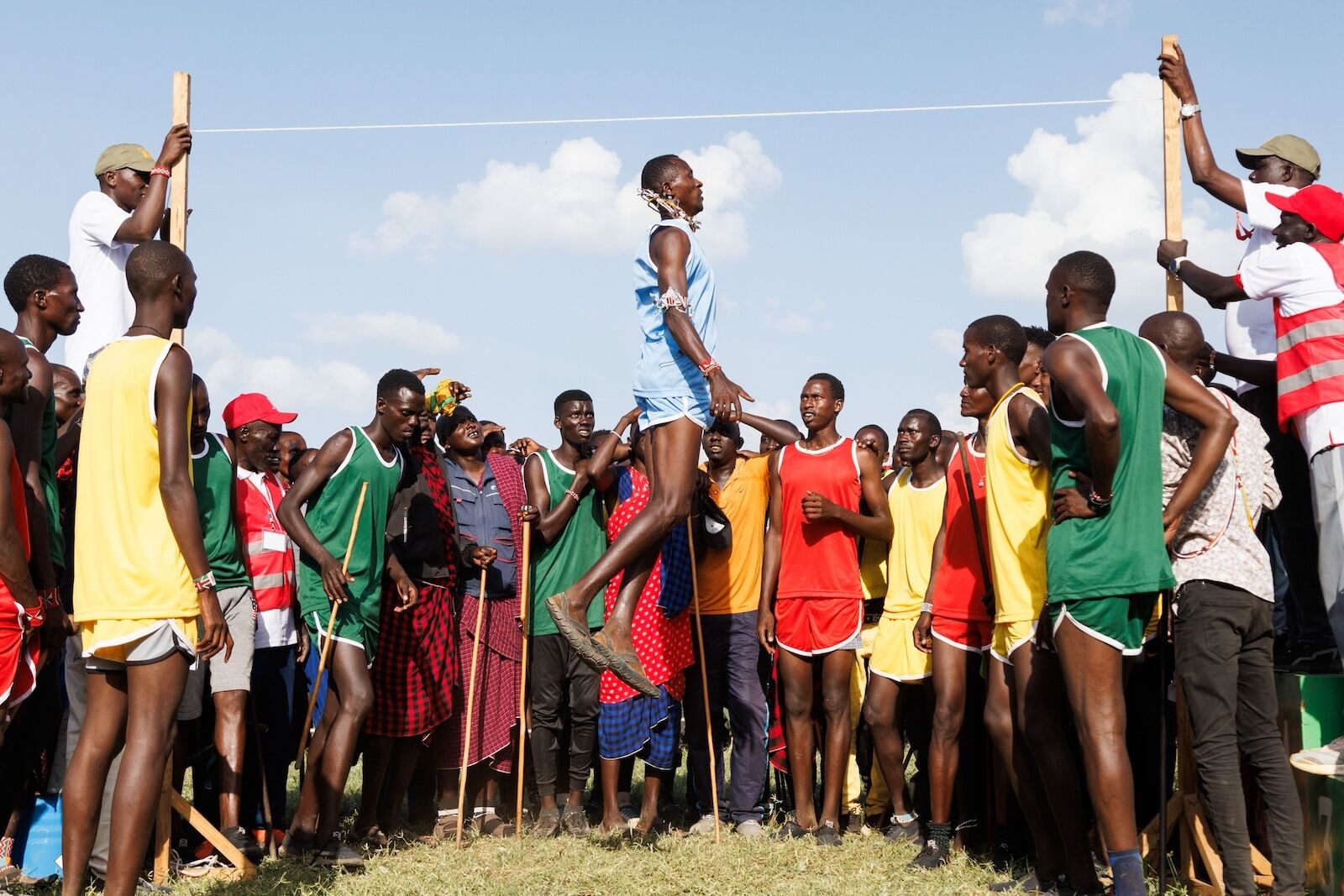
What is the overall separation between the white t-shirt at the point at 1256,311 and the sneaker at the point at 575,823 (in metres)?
4.69

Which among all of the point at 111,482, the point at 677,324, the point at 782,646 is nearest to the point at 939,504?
the point at 782,646

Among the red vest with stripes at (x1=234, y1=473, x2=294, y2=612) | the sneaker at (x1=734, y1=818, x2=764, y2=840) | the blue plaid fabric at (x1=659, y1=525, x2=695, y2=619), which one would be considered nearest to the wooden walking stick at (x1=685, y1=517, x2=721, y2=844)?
the blue plaid fabric at (x1=659, y1=525, x2=695, y2=619)

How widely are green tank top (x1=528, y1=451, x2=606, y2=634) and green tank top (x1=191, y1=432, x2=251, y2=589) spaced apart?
2.05m

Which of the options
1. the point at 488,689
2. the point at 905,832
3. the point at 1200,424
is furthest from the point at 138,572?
the point at 905,832

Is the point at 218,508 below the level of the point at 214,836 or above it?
above

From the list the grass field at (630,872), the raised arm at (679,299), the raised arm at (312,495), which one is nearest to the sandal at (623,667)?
the grass field at (630,872)

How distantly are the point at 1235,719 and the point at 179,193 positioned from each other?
19.8ft

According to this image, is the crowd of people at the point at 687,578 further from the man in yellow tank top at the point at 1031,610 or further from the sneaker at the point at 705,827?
the sneaker at the point at 705,827

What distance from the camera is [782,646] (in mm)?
8211

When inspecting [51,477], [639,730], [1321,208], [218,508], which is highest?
[1321,208]

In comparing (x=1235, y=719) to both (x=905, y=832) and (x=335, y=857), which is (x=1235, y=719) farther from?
(x=335, y=857)

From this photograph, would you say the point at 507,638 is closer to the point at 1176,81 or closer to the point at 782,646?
the point at 782,646

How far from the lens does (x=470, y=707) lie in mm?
7992

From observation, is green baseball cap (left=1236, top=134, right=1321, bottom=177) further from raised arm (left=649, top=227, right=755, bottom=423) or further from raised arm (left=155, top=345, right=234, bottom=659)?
raised arm (left=155, top=345, right=234, bottom=659)
